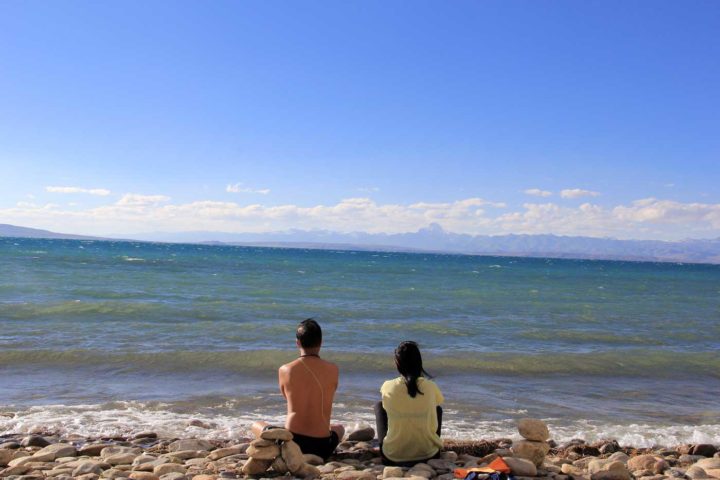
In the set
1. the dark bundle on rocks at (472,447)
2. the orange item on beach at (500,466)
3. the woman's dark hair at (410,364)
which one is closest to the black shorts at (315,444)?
the woman's dark hair at (410,364)

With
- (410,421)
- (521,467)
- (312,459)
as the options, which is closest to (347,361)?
(312,459)

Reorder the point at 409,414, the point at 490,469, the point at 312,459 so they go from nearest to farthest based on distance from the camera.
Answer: the point at 490,469, the point at 409,414, the point at 312,459

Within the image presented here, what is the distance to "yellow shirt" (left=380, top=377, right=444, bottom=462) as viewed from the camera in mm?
5734

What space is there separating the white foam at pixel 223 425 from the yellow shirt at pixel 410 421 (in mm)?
2068

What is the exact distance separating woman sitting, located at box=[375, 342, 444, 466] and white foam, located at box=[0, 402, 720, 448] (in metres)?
2.06

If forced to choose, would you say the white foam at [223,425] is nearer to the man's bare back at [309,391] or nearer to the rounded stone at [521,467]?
the man's bare back at [309,391]

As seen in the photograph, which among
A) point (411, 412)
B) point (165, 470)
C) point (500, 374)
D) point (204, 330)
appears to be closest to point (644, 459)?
point (411, 412)

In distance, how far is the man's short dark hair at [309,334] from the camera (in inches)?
228

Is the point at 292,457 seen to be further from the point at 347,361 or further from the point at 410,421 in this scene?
the point at 347,361

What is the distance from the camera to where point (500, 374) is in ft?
39.3

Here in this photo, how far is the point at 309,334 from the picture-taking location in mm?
5816

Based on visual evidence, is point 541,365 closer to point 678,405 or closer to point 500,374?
point 500,374

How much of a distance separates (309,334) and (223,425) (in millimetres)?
2910

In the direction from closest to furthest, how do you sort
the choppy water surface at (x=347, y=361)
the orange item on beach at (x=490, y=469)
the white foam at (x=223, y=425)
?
the orange item on beach at (x=490, y=469)
the white foam at (x=223, y=425)
the choppy water surface at (x=347, y=361)
